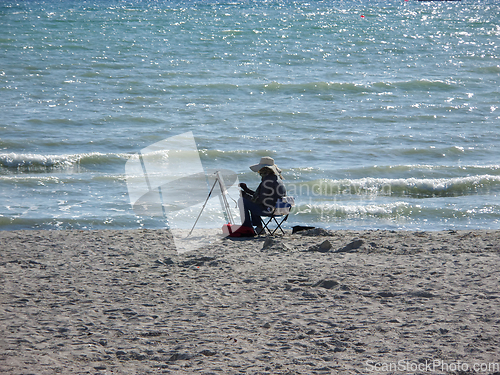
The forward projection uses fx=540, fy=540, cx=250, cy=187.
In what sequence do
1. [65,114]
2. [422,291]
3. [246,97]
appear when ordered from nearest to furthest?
[422,291] < [65,114] < [246,97]

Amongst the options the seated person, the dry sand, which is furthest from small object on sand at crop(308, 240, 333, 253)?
the seated person

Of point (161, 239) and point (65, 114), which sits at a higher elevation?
point (65, 114)

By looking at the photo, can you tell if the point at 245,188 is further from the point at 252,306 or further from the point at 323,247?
the point at 252,306

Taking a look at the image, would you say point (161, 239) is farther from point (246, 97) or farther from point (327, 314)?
point (246, 97)

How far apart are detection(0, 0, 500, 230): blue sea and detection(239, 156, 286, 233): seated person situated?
5.54 ft

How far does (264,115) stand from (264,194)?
31.7ft

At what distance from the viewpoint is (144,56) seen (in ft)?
80.5

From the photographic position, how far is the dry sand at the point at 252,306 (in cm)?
381

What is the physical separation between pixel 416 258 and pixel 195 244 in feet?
9.07

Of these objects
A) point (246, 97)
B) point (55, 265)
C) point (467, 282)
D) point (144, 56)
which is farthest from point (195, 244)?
point (144, 56)

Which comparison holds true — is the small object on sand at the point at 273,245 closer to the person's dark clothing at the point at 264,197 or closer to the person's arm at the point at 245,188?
the person's dark clothing at the point at 264,197

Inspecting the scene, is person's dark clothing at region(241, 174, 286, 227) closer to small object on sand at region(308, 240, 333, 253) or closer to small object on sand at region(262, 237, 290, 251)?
small object on sand at region(262, 237, 290, 251)

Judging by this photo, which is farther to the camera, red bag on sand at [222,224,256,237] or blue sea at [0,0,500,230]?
blue sea at [0,0,500,230]

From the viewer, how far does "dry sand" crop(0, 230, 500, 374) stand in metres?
3.81
